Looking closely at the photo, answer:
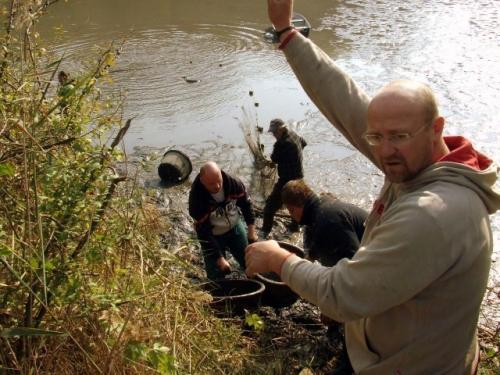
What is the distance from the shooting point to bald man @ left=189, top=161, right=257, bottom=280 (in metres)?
5.78

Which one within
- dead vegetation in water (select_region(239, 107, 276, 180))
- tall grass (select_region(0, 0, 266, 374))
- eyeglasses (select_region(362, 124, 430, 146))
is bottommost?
dead vegetation in water (select_region(239, 107, 276, 180))

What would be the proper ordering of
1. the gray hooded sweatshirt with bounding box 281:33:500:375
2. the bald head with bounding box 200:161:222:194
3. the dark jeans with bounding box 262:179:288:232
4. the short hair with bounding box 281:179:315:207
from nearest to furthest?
the gray hooded sweatshirt with bounding box 281:33:500:375, the short hair with bounding box 281:179:315:207, the bald head with bounding box 200:161:222:194, the dark jeans with bounding box 262:179:288:232

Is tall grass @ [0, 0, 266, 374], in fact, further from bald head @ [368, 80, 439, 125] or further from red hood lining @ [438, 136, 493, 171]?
red hood lining @ [438, 136, 493, 171]

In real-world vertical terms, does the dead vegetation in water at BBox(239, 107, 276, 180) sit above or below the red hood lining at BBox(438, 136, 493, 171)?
below

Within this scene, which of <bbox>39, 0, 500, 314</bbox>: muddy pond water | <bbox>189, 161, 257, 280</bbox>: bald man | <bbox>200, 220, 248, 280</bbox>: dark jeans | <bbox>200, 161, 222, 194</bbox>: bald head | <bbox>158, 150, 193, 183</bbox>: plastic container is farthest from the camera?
<bbox>39, 0, 500, 314</bbox>: muddy pond water

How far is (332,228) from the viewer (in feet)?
15.6

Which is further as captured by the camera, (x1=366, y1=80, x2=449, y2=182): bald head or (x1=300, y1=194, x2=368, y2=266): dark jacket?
(x1=300, y1=194, x2=368, y2=266): dark jacket

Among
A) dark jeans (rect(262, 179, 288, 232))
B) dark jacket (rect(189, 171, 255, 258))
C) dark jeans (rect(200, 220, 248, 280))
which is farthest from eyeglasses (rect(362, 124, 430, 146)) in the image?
dark jeans (rect(262, 179, 288, 232))

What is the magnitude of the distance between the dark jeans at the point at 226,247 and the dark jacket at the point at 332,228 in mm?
1330

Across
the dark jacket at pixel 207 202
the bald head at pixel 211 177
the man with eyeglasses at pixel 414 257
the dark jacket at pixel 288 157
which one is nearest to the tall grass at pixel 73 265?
the man with eyeglasses at pixel 414 257

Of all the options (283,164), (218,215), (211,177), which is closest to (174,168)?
(283,164)

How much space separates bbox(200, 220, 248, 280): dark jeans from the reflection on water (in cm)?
245

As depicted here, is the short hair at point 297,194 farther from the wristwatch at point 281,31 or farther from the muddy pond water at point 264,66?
the muddy pond water at point 264,66

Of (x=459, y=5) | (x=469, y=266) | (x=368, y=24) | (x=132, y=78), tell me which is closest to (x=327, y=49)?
(x=368, y=24)
